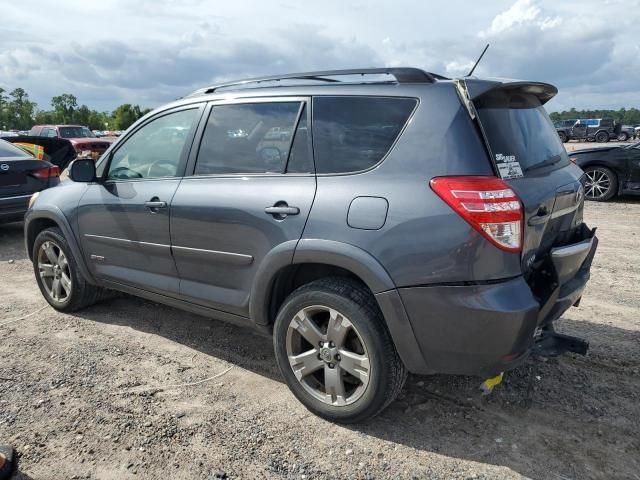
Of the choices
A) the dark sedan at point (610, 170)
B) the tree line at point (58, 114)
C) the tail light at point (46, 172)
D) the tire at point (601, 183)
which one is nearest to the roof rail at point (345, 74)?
the tail light at point (46, 172)

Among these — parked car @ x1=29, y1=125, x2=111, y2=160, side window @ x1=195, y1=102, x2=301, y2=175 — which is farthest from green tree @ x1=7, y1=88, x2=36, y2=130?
side window @ x1=195, y1=102, x2=301, y2=175

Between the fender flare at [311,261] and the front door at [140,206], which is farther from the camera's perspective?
the front door at [140,206]

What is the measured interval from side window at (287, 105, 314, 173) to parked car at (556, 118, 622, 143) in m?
40.0

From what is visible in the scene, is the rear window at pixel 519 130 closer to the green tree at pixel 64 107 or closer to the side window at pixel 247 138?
the side window at pixel 247 138

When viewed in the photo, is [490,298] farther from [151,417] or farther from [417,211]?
[151,417]

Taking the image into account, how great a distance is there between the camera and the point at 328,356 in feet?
9.32

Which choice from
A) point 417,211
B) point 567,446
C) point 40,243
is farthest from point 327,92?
point 40,243

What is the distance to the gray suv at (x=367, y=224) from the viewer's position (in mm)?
2420

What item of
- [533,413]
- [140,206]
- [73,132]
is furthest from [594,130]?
[140,206]

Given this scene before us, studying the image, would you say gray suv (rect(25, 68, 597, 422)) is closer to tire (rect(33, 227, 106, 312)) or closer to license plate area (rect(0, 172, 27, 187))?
→ tire (rect(33, 227, 106, 312))

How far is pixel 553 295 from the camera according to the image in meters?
2.60

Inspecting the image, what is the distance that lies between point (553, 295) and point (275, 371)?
184 cm

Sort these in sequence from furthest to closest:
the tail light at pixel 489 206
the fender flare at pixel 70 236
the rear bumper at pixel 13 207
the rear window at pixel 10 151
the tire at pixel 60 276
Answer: the rear window at pixel 10 151
the rear bumper at pixel 13 207
the tire at pixel 60 276
the fender flare at pixel 70 236
the tail light at pixel 489 206

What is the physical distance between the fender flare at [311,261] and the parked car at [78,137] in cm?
1722
